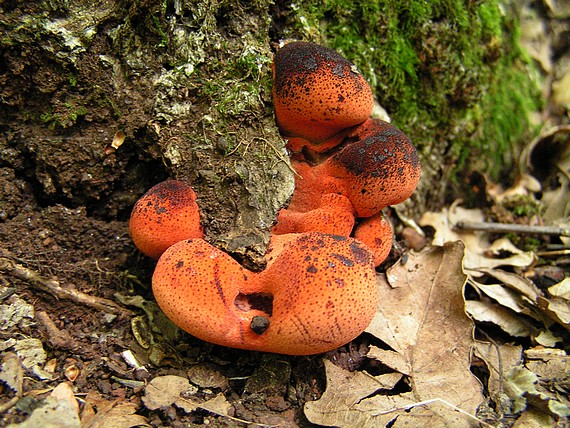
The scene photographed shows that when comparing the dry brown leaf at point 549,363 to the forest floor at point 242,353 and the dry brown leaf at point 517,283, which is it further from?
the dry brown leaf at point 517,283

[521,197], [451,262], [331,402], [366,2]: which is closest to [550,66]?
[521,197]

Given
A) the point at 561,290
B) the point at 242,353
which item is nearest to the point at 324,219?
the point at 242,353

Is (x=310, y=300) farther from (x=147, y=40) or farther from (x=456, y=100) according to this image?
(x=456, y=100)

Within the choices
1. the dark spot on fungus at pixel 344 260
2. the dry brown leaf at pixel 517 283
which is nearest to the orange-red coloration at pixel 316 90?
the dark spot on fungus at pixel 344 260

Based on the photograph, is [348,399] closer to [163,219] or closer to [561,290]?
[163,219]

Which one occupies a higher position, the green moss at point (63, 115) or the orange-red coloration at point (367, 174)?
the green moss at point (63, 115)

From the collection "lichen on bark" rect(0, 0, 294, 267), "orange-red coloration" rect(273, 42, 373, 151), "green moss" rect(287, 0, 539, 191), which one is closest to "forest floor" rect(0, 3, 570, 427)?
"lichen on bark" rect(0, 0, 294, 267)
